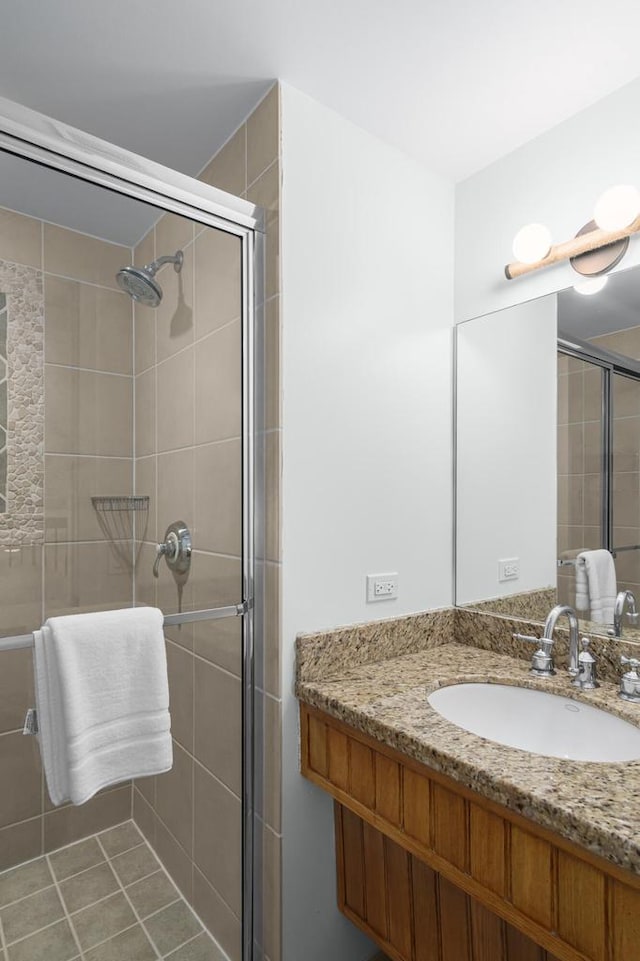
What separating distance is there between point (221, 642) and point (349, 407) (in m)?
0.71

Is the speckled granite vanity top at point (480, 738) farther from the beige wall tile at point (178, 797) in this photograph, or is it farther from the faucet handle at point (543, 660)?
the beige wall tile at point (178, 797)

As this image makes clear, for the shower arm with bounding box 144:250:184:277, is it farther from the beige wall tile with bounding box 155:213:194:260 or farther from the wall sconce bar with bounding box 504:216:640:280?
the wall sconce bar with bounding box 504:216:640:280

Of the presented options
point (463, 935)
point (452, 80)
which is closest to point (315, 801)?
point (463, 935)

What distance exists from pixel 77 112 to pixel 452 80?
3.27 feet

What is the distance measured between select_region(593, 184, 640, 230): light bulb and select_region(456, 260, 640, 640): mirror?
0.41 ft

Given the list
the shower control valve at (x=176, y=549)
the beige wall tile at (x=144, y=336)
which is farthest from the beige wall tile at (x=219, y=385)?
the shower control valve at (x=176, y=549)

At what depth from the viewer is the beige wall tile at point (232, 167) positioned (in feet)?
4.93

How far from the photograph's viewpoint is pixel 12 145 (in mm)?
1085

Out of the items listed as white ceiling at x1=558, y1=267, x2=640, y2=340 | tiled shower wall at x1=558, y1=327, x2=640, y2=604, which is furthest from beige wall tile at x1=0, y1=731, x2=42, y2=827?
white ceiling at x1=558, y1=267, x2=640, y2=340

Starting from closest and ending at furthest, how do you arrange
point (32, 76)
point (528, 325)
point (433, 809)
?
1. point (433, 809)
2. point (32, 76)
3. point (528, 325)

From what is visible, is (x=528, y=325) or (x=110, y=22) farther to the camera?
(x=528, y=325)

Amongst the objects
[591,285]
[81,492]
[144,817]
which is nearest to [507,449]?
[591,285]

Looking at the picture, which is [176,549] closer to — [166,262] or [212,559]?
[212,559]

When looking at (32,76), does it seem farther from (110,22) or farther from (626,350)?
(626,350)
